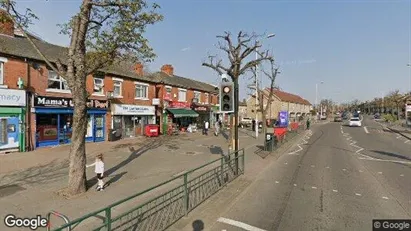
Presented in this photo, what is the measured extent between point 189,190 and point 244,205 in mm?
1481

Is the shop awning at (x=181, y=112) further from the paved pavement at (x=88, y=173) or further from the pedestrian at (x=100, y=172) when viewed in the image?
the pedestrian at (x=100, y=172)

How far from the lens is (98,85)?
20.5m

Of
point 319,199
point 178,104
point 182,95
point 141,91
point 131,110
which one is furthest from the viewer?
point 182,95

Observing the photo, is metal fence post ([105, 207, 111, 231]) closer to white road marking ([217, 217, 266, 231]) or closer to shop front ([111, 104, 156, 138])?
white road marking ([217, 217, 266, 231])

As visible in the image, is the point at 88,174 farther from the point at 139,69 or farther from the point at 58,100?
the point at 139,69

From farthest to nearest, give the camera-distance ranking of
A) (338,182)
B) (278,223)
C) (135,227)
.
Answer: (338,182) < (278,223) < (135,227)

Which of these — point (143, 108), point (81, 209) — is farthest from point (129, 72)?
point (81, 209)

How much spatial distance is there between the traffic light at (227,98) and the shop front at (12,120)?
1166 cm

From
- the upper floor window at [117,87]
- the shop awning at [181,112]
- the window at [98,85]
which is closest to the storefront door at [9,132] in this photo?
the window at [98,85]

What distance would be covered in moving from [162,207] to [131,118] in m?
19.0

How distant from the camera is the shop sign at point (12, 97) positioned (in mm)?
14341

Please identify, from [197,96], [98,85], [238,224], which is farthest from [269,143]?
[197,96]

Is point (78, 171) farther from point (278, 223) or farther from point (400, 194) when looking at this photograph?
point (400, 194)

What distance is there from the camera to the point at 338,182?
966 cm
